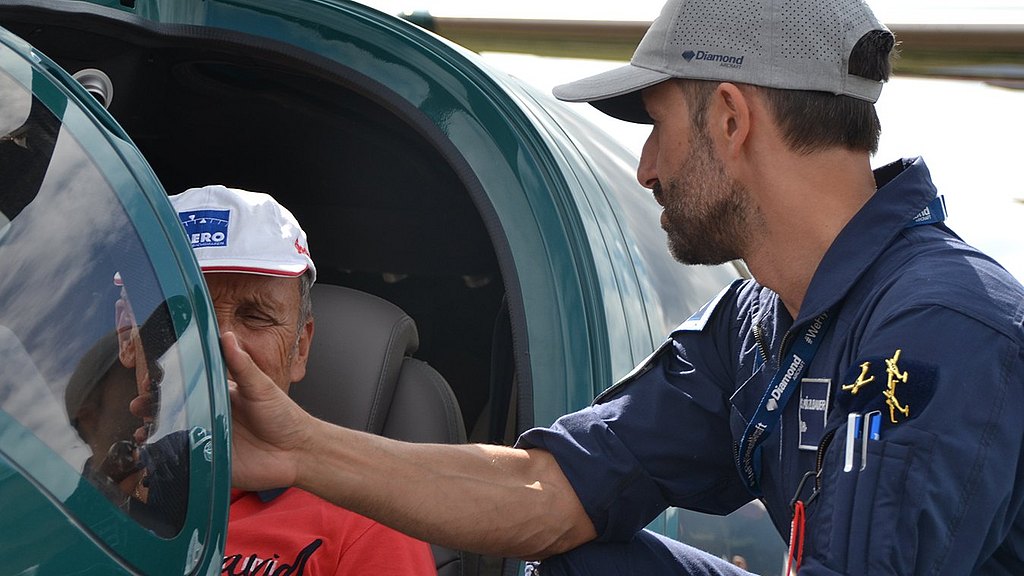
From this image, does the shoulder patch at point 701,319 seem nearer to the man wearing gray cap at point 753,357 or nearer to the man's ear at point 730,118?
the man wearing gray cap at point 753,357

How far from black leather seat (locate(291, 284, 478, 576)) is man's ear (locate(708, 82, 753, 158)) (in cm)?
79

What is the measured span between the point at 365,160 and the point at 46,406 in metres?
1.86

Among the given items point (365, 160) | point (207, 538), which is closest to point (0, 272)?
point (207, 538)

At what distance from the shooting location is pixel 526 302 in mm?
2209

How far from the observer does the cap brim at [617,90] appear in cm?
203

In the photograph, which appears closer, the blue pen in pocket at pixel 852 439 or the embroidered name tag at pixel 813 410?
the blue pen in pocket at pixel 852 439

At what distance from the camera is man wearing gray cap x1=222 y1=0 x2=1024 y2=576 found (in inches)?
62.1

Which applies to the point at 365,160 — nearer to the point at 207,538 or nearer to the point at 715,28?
the point at 715,28

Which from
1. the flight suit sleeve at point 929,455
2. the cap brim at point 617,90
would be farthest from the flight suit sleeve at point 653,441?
the flight suit sleeve at point 929,455

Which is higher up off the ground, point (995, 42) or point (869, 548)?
point (995, 42)

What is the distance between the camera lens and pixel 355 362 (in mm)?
2453

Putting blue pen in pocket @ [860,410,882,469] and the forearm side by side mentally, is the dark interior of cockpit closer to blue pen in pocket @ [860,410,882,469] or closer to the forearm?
the forearm

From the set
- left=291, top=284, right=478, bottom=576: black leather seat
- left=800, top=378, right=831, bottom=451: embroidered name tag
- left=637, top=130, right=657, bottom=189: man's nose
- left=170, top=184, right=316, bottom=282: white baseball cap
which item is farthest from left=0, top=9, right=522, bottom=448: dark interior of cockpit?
left=800, top=378, right=831, bottom=451: embroidered name tag

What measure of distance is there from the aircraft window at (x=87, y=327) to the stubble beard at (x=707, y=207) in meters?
0.96
